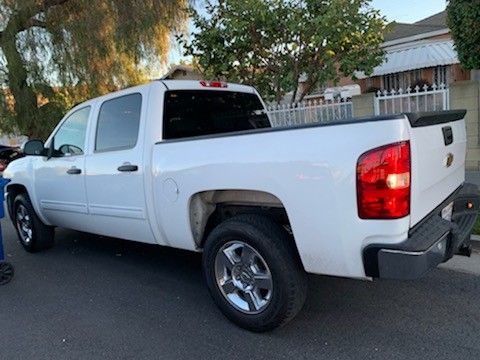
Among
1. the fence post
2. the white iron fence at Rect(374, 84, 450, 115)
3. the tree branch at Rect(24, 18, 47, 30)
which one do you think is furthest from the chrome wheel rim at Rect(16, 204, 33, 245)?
the tree branch at Rect(24, 18, 47, 30)

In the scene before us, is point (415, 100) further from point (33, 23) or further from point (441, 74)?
point (33, 23)

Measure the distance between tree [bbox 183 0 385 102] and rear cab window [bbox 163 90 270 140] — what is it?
4359 millimetres

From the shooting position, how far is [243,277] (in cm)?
343

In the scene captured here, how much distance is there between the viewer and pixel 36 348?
3.43 m

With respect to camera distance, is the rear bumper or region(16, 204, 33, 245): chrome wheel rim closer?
the rear bumper

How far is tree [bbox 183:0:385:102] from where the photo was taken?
890 centimetres

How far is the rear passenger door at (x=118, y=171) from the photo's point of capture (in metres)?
4.05

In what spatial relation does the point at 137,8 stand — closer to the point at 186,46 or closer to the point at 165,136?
the point at 186,46

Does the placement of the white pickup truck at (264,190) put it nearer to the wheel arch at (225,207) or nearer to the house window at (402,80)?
the wheel arch at (225,207)

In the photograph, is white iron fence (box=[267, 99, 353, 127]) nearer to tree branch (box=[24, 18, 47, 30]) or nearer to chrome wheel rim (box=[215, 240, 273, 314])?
chrome wheel rim (box=[215, 240, 273, 314])

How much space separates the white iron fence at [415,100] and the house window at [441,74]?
886 cm

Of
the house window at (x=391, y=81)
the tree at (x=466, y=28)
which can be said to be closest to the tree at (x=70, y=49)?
the tree at (x=466, y=28)

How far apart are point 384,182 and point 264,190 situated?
81 centimetres

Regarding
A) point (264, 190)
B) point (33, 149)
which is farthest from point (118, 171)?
point (33, 149)
